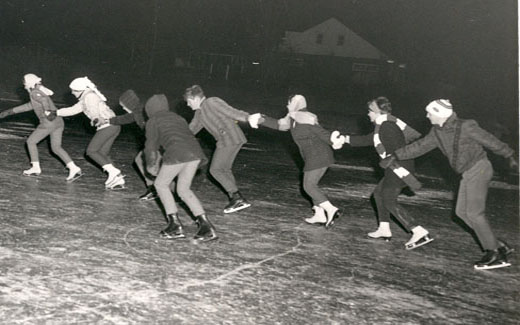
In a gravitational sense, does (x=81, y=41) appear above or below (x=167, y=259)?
above

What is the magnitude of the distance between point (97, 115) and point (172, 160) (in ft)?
10.8

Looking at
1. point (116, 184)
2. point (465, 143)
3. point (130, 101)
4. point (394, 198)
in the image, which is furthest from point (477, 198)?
point (116, 184)

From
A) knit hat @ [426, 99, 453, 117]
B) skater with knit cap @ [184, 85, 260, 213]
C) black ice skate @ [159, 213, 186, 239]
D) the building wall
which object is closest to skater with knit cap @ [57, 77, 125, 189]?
skater with knit cap @ [184, 85, 260, 213]

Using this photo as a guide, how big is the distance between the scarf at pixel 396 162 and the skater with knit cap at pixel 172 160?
2205mm

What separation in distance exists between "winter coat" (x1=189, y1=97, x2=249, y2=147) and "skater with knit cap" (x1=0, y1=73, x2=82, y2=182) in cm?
284

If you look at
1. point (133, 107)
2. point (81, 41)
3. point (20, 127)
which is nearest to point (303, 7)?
point (81, 41)

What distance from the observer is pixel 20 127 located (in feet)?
55.8

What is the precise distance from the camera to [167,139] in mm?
6816

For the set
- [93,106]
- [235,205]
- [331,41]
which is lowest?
[235,205]

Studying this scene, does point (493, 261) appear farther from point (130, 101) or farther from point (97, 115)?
point (97, 115)

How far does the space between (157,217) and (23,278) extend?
300cm

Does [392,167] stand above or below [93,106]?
below

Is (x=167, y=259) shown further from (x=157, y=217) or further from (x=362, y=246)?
(x=362, y=246)

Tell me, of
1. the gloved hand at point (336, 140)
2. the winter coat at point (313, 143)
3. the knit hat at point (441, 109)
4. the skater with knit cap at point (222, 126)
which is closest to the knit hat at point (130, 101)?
the skater with knit cap at point (222, 126)
